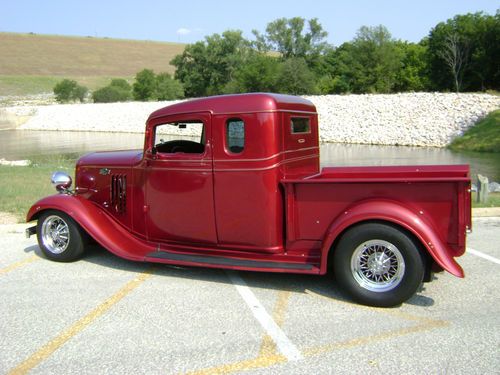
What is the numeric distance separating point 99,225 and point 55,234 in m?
0.81

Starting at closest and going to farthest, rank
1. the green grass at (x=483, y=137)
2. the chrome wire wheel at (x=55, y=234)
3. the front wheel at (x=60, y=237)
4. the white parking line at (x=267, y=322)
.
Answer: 1. the white parking line at (x=267, y=322)
2. the front wheel at (x=60, y=237)
3. the chrome wire wheel at (x=55, y=234)
4. the green grass at (x=483, y=137)

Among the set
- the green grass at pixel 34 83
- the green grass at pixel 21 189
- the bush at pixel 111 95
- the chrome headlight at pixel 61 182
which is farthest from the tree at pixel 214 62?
the chrome headlight at pixel 61 182

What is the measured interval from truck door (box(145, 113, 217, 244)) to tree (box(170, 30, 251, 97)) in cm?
7343

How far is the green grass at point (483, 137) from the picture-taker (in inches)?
992

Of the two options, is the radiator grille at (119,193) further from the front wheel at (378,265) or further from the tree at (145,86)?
the tree at (145,86)

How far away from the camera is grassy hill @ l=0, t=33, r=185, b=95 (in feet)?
364

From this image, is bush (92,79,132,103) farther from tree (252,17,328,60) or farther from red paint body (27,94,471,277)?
red paint body (27,94,471,277)

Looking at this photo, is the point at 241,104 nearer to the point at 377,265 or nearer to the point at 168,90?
the point at 377,265

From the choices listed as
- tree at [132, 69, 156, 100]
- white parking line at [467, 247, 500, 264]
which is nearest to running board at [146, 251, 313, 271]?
white parking line at [467, 247, 500, 264]

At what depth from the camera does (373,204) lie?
4.58 m

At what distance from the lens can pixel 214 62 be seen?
79.0 meters

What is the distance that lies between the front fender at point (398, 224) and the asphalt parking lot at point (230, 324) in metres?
0.51

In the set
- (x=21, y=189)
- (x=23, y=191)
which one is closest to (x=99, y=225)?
(x=23, y=191)

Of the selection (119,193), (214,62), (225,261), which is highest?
(214,62)
